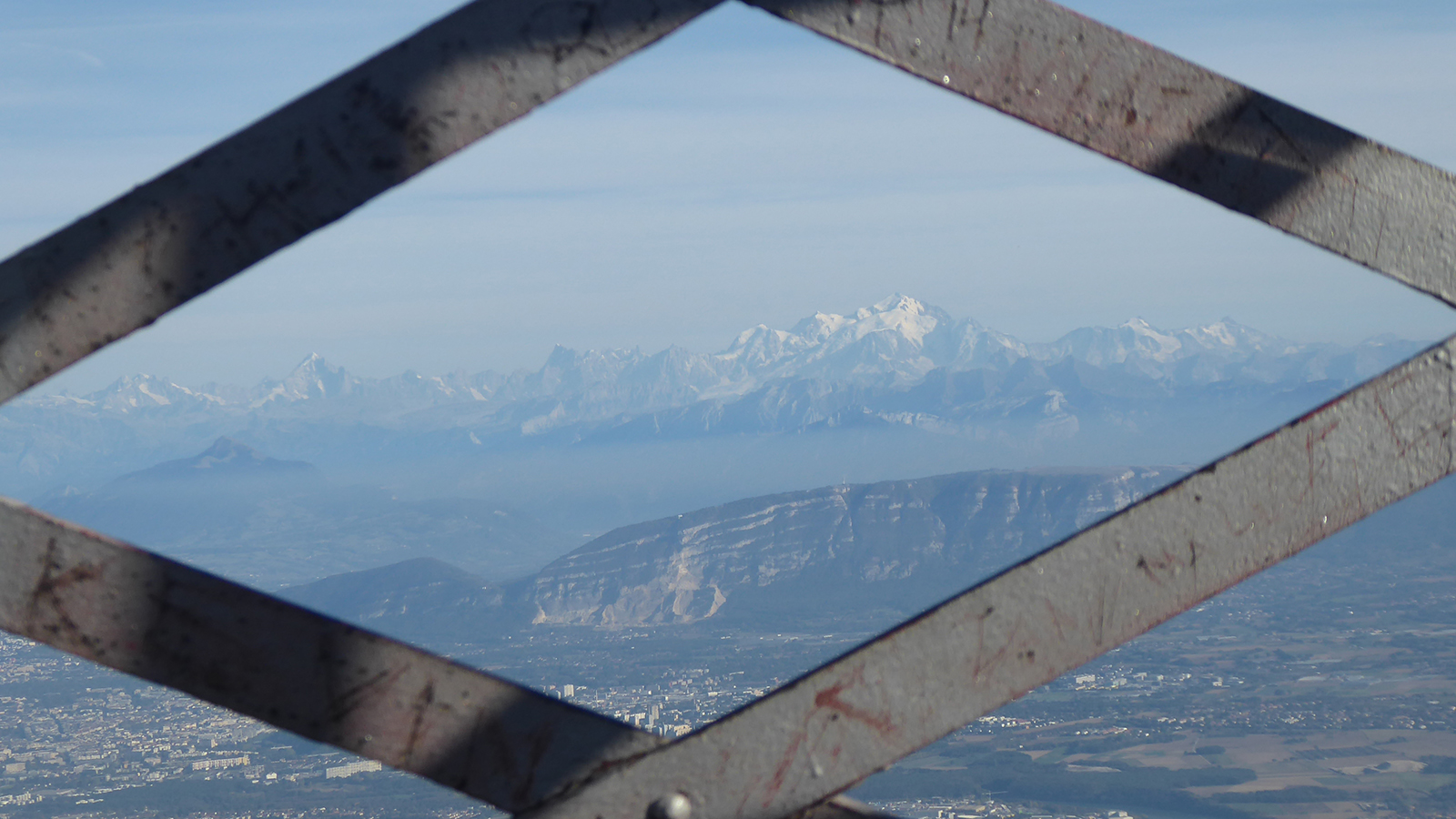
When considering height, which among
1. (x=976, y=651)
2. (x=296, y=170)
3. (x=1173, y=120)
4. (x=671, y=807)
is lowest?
(x=671, y=807)

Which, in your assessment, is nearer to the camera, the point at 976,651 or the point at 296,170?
the point at 296,170

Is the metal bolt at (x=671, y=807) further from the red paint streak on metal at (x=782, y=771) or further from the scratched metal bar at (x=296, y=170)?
the scratched metal bar at (x=296, y=170)

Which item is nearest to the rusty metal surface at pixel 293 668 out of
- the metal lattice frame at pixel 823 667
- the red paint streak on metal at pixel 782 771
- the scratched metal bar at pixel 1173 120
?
the metal lattice frame at pixel 823 667

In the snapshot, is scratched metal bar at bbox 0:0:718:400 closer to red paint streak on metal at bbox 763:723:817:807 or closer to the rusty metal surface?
the rusty metal surface

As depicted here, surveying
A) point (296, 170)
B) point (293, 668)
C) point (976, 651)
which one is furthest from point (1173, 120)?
point (293, 668)

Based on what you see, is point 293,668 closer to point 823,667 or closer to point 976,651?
point 823,667

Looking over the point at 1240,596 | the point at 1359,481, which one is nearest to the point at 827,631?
the point at 1240,596

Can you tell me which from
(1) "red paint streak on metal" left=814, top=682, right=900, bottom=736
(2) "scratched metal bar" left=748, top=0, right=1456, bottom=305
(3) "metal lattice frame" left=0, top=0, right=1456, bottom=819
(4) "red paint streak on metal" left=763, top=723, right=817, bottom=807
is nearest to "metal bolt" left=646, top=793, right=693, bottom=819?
(3) "metal lattice frame" left=0, top=0, right=1456, bottom=819
